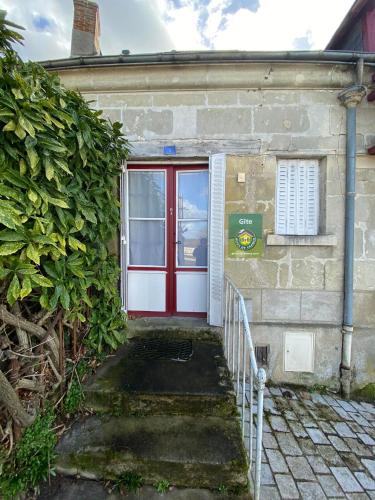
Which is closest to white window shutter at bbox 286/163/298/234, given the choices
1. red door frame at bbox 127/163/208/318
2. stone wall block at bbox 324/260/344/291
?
stone wall block at bbox 324/260/344/291

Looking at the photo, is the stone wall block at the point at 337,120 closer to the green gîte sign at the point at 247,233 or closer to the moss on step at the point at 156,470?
the green gîte sign at the point at 247,233

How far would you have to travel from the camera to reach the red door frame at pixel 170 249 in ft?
11.1

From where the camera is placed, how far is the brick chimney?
3385 mm

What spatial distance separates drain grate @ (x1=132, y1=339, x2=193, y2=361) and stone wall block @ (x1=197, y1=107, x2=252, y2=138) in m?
2.71

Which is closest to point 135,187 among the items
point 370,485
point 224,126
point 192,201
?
point 192,201

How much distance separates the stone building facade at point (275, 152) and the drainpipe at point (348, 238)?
7 centimetres

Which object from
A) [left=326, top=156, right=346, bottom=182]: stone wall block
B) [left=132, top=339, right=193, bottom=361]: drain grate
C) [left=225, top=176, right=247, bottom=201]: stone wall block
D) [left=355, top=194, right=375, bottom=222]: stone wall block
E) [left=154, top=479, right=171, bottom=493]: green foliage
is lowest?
[left=154, top=479, right=171, bottom=493]: green foliage

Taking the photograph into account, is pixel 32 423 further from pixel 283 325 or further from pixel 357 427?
pixel 357 427

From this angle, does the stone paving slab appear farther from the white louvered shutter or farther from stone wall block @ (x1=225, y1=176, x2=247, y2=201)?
stone wall block @ (x1=225, y1=176, x2=247, y2=201)

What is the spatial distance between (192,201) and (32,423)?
113 inches

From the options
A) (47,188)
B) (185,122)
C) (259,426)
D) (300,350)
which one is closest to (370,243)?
(300,350)

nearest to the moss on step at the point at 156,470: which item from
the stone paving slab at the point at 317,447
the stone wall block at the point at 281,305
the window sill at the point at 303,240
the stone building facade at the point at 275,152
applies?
the stone paving slab at the point at 317,447

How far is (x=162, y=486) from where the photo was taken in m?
1.66

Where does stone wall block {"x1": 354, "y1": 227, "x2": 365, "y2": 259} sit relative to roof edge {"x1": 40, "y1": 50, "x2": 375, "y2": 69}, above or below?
below
